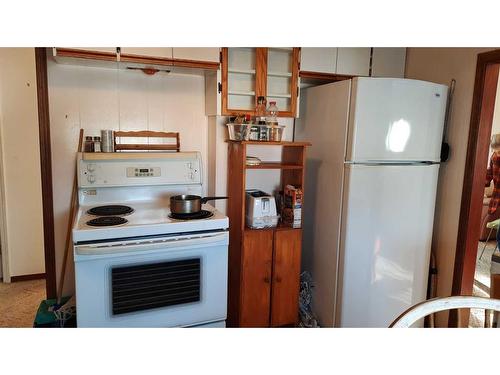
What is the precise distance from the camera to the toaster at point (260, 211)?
2.26 meters

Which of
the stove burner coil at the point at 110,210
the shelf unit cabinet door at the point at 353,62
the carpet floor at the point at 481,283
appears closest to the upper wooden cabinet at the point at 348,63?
the shelf unit cabinet door at the point at 353,62

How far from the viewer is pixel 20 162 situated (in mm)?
2965

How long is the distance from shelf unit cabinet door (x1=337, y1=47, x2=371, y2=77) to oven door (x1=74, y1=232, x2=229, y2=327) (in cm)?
146

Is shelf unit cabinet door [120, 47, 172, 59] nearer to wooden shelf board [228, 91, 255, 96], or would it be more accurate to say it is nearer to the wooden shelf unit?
wooden shelf board [228, 91, 255, 96]

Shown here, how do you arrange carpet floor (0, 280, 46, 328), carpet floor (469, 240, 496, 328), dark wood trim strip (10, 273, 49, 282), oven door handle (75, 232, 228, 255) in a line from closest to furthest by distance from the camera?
oven door handle (75, 232, 228, 255), carpet floor (0, 280, 46, 328), carpet floor (469, 240, 496, 328), dark wood trim strip (10, 273, 49, 282)

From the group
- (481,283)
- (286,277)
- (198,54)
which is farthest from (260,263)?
(481,283)

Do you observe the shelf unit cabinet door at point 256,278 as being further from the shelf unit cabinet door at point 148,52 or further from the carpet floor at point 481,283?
the carpet floor at point 481,283

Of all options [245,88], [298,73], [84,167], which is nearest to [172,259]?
[84,167]

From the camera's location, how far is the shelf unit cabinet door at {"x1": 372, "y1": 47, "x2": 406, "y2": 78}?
8.34 feet

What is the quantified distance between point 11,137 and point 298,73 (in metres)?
2.37

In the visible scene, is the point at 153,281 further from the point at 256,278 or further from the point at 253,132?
the point at 253,132

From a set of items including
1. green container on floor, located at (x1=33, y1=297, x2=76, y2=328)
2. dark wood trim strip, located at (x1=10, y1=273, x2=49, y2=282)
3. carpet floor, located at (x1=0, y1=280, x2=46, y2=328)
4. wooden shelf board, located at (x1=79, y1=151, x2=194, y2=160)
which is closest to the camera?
green container on floor, located at (x1=33, y1=297, x2=76, y2=328)

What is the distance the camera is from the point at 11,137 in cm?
290

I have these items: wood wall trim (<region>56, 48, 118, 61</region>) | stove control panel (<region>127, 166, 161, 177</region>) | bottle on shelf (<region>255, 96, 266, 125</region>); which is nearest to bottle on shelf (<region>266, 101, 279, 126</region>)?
bottle on shelf (<region>255, 96, 266, 125</region>)
